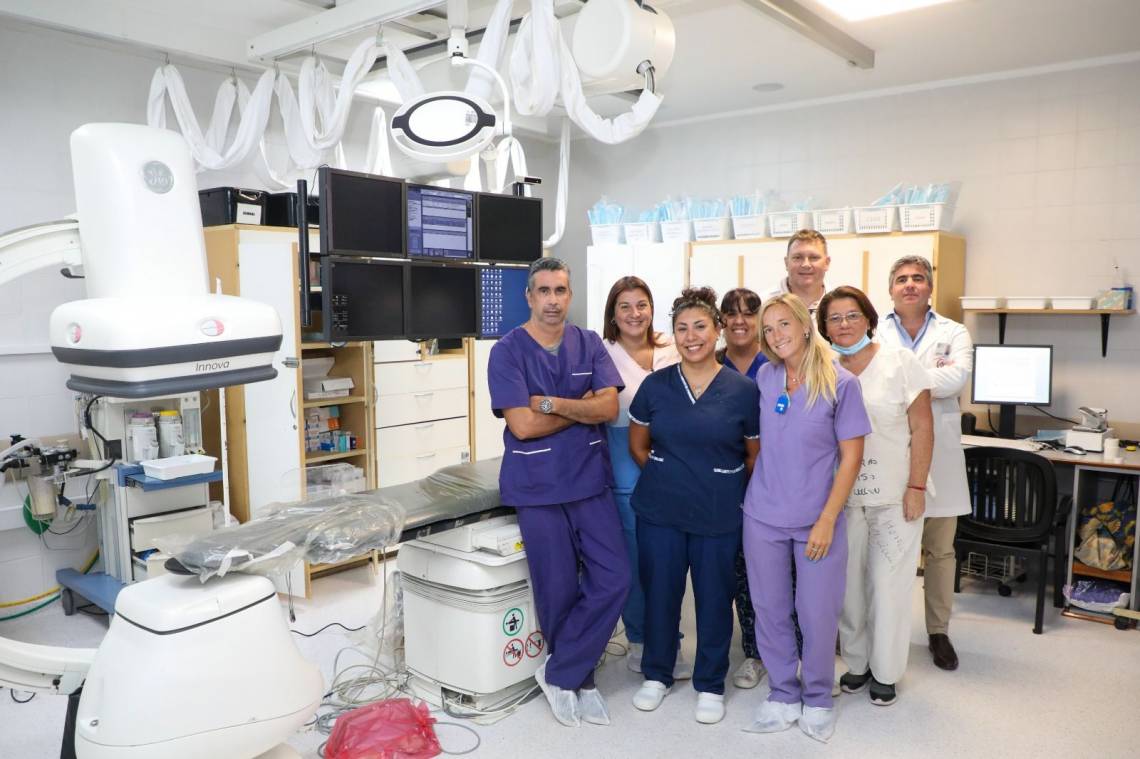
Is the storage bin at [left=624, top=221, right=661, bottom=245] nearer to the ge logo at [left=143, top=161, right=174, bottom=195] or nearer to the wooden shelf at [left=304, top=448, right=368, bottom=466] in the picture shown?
the wooden shelf at [left=304, top=448, right=368, bottom=466]

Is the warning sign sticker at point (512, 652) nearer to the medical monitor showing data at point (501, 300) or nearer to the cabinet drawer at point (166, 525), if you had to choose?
the medical monitor showing data at point (501, 300)

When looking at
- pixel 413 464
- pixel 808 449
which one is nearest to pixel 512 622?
pixel 808 449

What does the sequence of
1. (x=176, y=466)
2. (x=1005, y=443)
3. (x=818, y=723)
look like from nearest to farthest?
(x=818, y=723)
(x=176, y=466)
(x=1005, y=443)

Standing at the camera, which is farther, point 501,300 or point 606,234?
point 606,234

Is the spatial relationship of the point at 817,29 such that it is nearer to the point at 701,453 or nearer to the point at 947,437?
the point at 947,437

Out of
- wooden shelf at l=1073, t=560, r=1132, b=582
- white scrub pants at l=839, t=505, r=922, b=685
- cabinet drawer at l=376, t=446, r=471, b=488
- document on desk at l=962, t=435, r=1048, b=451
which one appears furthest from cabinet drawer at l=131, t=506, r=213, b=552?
wooden shelf at l=1073, t=560, r=1132, b=582

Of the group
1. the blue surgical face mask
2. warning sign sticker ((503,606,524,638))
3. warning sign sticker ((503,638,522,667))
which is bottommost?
warning sign sticker ((503,638,522,667))

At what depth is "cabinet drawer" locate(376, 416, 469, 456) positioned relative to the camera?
467 centimetres

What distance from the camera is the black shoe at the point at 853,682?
122 inches

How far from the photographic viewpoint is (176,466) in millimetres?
3699

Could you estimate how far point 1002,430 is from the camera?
463 cm

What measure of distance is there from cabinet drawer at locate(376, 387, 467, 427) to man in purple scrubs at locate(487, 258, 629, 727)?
1.83 m

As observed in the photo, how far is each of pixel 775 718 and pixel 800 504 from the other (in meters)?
0.76

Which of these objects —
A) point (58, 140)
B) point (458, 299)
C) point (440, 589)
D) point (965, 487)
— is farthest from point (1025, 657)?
point (58, 140)
